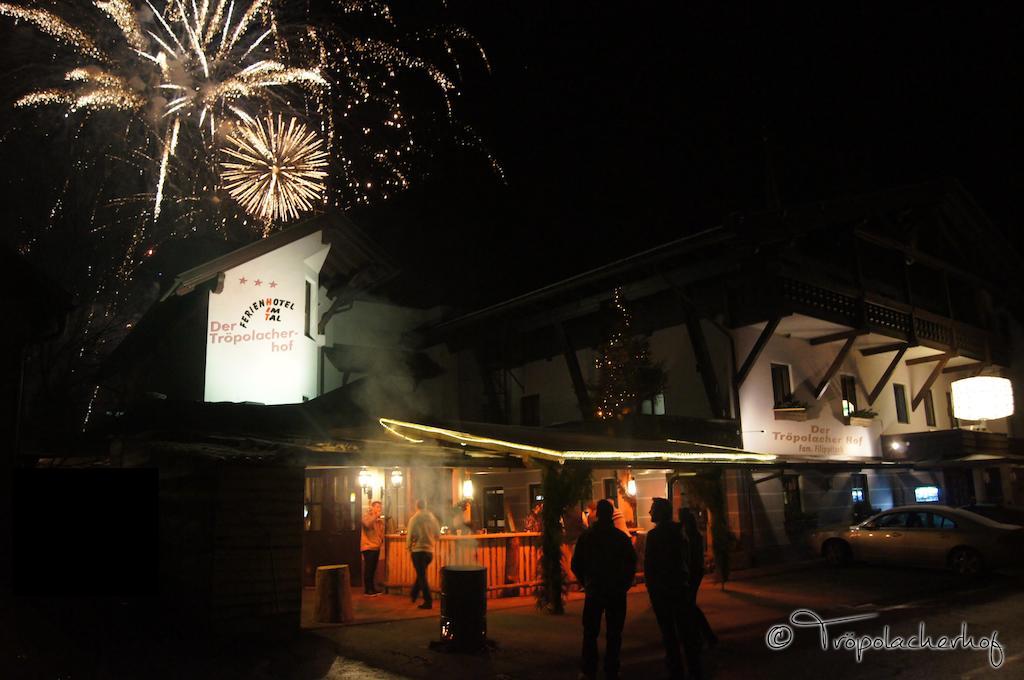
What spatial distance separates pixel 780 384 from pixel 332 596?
1416cm

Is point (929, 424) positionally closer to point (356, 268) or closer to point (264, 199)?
point (356, 268)

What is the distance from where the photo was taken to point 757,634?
9.77 metres

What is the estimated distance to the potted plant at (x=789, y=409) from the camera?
63.8ft

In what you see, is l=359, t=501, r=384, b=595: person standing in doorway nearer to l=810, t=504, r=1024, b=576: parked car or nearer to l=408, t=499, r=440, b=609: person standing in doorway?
l=408, t=499, r=440, b=609: person standing in doorway

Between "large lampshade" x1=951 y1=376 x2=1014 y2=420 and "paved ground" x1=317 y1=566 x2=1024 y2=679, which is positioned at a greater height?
"large lampshade" x1=951 y1=376 x2=1014 y2=420

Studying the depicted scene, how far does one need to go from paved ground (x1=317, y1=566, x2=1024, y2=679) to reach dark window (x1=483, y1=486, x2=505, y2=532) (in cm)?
710

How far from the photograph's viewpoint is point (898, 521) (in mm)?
16641

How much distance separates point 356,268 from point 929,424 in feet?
68.4

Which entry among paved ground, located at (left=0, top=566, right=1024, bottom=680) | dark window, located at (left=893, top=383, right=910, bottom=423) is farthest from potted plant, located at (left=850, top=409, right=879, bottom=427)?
paved ground, located at (left=0, top=566, right=1024, bottom=680)

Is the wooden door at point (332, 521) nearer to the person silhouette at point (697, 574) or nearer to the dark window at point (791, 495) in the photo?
the person silhouette at point (697, 574)

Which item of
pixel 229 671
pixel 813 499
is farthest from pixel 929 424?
pixel 229 671

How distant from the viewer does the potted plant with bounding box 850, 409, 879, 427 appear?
22.1 meters

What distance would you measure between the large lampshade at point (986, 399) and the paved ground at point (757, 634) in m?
9.62

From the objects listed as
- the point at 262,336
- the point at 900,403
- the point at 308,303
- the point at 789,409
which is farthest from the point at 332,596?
the point at 900,403
